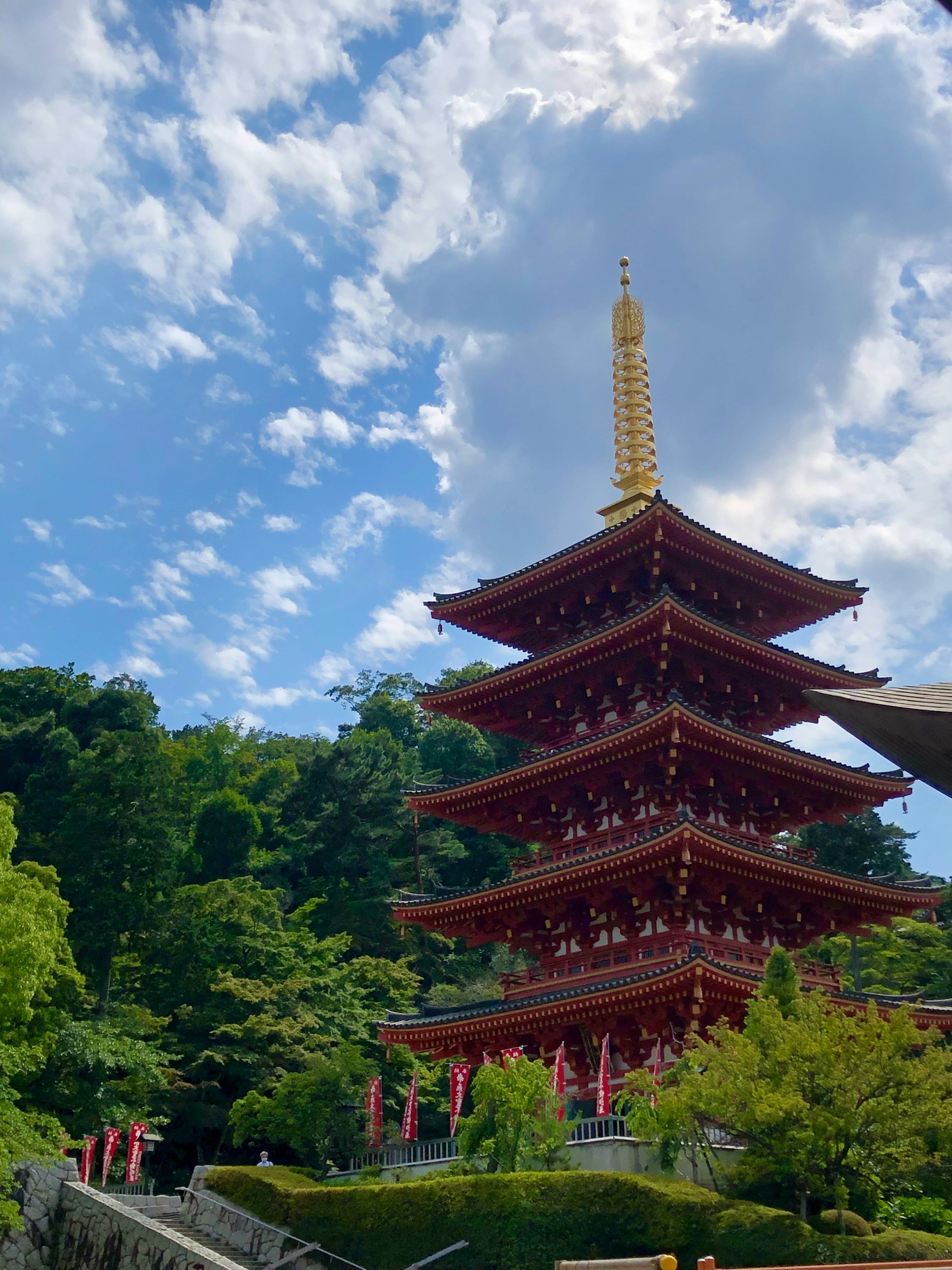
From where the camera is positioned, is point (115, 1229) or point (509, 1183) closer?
point (509, 1183)

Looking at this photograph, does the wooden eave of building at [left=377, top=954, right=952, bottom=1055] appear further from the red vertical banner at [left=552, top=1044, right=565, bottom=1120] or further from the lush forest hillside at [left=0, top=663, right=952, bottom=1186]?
the lush forest hillside at [left=0, top=663, right=952, bottom=1186]

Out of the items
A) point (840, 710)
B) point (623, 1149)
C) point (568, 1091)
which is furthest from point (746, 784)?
point (840, 710)

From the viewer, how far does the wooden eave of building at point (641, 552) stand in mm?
31703

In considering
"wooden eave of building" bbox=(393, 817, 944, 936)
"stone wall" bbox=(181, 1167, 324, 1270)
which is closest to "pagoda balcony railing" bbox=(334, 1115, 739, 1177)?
"stone wall" bbox=(181, 1167, 324, 1270)

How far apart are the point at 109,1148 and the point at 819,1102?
892 inches

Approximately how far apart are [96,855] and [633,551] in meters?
25.4

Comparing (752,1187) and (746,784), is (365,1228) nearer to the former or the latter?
(752,1187)

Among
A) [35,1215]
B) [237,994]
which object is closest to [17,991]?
[35,1215]

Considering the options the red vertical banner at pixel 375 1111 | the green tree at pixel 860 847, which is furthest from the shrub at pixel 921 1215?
the green tree at pixel 860 847

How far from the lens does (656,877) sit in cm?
2814

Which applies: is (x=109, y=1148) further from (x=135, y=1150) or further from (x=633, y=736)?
(x=633, y=736)

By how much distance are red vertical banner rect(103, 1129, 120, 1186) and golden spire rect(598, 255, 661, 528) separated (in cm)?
2147

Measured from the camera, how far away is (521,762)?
31.4m

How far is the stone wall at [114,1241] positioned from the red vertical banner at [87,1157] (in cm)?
106
